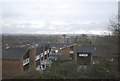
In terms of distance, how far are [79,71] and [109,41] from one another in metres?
0.59

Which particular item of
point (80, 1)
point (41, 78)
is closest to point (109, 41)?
point (80, 1)

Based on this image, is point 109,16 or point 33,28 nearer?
point 109,16

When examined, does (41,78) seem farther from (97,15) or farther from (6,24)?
(97,15)

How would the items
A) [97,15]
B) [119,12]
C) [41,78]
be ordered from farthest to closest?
[97,15] → [119,12] → [41,78]

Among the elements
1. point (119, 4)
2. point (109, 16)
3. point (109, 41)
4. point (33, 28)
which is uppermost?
point (119, 4)

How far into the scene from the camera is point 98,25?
2146 mm

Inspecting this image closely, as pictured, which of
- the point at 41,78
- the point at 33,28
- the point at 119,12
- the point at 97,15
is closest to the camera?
the point at 41,78

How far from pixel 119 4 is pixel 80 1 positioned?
1.75ft

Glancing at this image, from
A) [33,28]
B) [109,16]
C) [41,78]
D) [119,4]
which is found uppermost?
[119,4]

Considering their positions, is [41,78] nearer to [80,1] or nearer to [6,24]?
[6,24]

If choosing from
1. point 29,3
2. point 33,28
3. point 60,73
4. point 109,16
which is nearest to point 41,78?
point 60,73

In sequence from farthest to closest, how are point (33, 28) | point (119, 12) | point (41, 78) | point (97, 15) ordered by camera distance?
1. point (33, 28)
2. point (97, 15)
3. point (119, 12)
4. point (41, 78)

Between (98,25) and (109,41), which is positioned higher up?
(98,25)

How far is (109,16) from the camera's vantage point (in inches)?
78.9
